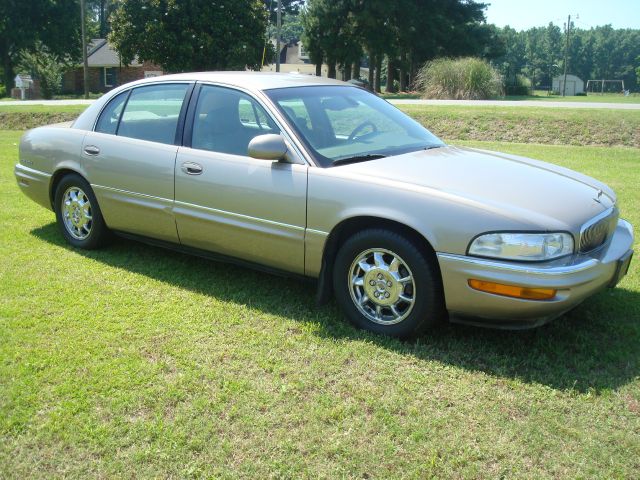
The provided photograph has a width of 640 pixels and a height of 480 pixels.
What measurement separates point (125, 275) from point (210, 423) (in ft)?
7.85

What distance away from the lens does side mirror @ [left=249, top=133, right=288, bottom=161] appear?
4.11m

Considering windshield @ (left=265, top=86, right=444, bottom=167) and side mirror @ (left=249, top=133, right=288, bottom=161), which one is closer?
side mirror @ (left=249, top=133, right=288, bottom=161)

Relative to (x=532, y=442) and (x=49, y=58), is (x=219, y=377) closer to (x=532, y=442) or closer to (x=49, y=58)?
(x=532, y=442)

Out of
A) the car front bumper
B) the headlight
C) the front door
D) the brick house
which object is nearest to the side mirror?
the front door

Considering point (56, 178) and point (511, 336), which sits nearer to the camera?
point (511, 336)

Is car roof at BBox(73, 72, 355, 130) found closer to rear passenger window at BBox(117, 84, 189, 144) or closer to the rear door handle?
rear passenger window at BBox(117, 84, 189, 144)

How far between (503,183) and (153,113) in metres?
2.86

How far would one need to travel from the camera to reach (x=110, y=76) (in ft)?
172

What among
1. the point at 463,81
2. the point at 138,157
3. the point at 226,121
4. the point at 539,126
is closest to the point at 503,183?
the point at 226,121

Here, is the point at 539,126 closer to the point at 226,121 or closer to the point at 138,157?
the point at 226,121

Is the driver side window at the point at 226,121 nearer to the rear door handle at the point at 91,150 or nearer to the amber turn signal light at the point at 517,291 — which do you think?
the rear door handle at the point at 91,150

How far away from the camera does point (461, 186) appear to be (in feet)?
12.3

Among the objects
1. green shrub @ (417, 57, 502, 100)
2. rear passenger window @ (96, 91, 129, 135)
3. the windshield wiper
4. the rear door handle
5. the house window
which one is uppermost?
the house window

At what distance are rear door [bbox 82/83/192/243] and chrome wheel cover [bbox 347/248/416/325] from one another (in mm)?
1652
